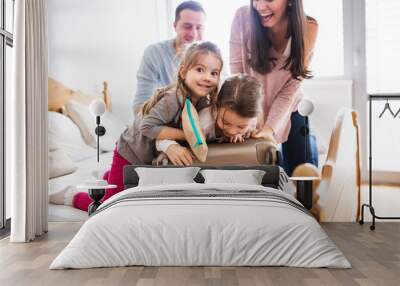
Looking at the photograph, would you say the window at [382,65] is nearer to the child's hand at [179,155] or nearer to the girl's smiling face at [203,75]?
the girl's smiling face at [203,75]

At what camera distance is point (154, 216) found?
421cm

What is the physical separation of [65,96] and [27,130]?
1.44 metres

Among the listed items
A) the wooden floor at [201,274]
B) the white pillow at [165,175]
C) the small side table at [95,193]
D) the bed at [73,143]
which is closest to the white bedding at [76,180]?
the bed at [73,143]

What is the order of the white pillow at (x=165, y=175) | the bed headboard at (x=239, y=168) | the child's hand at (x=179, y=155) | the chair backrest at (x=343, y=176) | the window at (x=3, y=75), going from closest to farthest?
the window at (x=3, y=75), the white pillow at (x=165, y=175), the bed headboard at (x=239, y=168), the child's hand at (x=179, y=155), the chair backrest at (x=343, y=176)

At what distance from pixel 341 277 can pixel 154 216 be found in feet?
4.85

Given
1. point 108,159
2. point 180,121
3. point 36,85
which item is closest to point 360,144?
point 180,121

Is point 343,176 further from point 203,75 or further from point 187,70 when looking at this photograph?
point 187,70

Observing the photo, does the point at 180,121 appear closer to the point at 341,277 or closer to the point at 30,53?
the point at 30,53

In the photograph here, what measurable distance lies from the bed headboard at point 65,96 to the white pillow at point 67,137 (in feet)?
0.42

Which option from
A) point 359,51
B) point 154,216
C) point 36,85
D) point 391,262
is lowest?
point 391,262

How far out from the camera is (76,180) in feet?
22.4

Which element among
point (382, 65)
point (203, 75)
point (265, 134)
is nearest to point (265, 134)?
point (265, 134)

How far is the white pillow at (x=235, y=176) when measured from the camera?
6.09 m

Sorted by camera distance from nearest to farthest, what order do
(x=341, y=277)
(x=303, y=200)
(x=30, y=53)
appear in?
1. (x=341, y=277)
2. (x=30, y=53)
3. (x=303, y=200)
